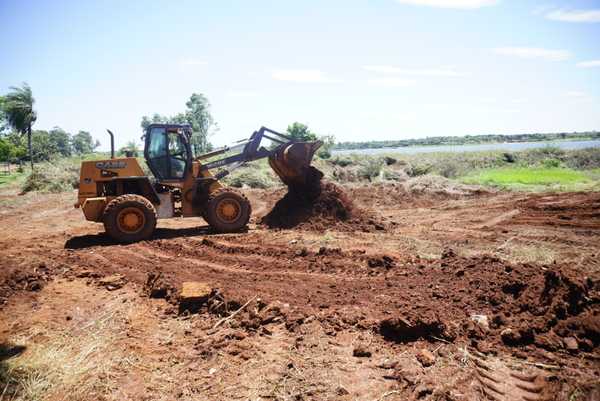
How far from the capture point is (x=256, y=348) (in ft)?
15.1

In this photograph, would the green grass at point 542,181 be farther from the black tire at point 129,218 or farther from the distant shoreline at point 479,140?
the distant shoreline at point 479,140

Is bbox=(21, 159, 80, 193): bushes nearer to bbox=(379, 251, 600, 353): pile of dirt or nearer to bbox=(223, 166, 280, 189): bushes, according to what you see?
bbox=(223, 166, 280, 189): bushes

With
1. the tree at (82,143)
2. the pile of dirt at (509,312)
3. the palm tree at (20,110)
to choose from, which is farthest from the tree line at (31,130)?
the tree at (82,143)

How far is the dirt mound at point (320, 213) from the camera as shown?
10.7 metres

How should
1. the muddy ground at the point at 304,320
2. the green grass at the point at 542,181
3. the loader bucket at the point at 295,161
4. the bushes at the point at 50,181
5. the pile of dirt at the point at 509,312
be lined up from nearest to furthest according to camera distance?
the muddy ground at the point at 304,320, the pile of dirt at the point at 509,312, the loader bucket at the point at 295,161, the green grass at the point at 542,181, the bushes at the point at 50,181

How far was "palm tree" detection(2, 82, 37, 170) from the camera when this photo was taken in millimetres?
31062

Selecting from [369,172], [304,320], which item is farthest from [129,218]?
[369,172]

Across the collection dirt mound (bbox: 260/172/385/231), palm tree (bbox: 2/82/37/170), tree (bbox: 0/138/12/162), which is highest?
palm tree (bbox: 2/82/37/170)

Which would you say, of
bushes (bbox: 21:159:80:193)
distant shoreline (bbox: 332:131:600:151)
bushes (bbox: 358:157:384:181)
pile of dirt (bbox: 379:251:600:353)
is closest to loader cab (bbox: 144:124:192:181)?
pile of dirt (bbox: 379:251:600:353)

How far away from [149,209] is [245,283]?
4044 mm

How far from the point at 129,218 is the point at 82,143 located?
104085mm

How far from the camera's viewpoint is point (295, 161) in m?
11.2

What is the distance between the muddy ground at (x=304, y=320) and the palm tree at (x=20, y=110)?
27.8m

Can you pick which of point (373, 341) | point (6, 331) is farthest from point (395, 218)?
point (6, 331)
